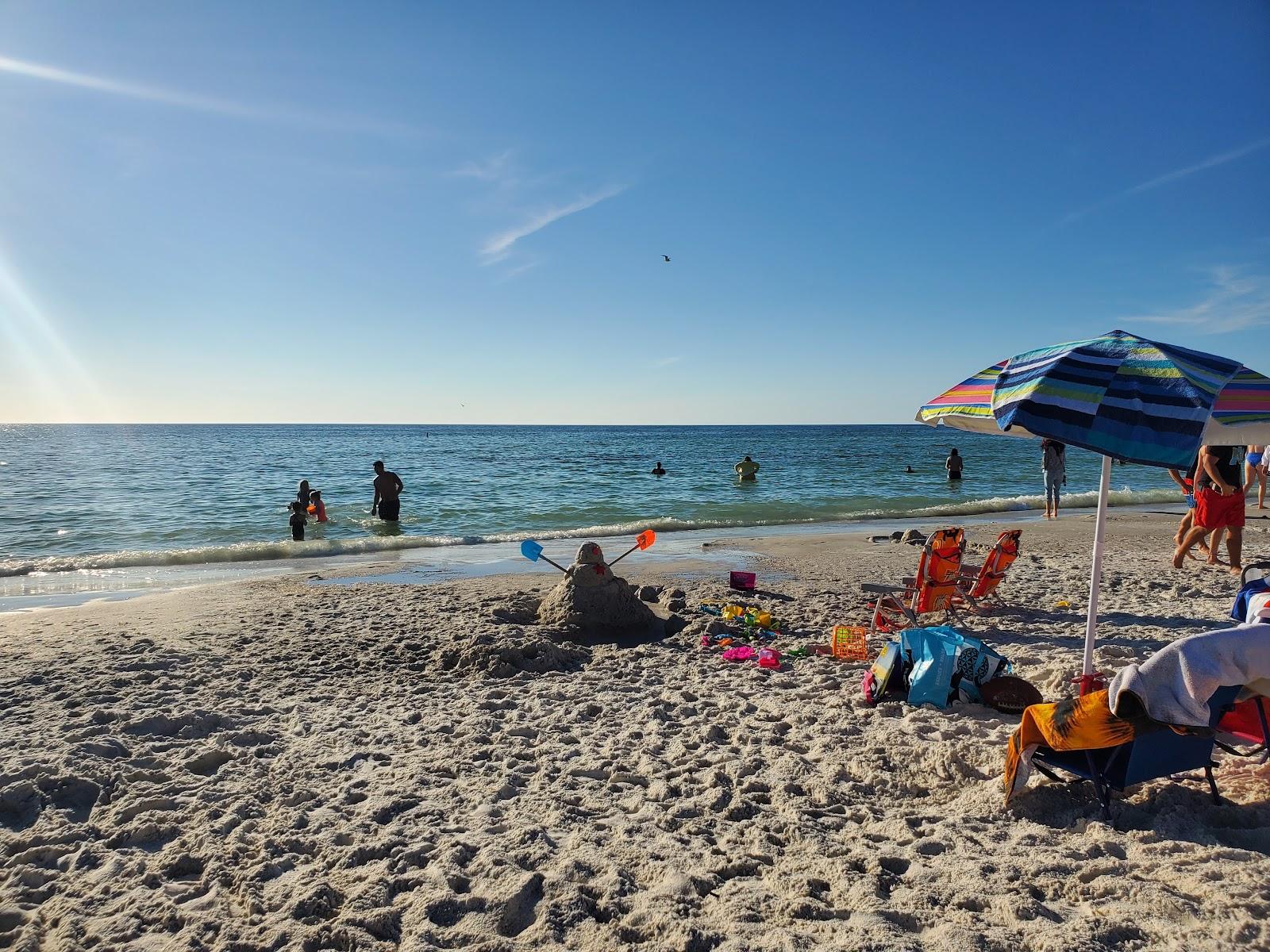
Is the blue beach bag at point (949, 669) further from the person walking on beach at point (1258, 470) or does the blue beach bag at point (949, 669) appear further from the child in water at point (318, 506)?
the person walking on beach at point (1258, 470)

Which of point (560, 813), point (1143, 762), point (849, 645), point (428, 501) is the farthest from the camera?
point (428, 501)

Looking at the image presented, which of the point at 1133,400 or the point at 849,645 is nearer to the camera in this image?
the point at 1133,400

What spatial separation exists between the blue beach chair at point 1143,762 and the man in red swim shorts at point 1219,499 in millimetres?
6408

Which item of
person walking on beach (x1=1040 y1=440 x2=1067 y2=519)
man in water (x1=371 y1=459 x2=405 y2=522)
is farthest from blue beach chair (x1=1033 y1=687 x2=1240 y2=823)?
man in water (x1=371 y1=459 x2=405 y2=522)

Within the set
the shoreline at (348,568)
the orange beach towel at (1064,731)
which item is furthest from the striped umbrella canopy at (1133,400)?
the shoreline at (348,568)

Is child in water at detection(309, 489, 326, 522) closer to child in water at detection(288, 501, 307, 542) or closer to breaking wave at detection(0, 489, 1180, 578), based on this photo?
child in water at detection(288, 501, 307, 542)

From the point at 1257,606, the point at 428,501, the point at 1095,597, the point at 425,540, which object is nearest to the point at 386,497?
the point at 425,540

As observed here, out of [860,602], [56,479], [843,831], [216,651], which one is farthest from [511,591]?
[56,479]

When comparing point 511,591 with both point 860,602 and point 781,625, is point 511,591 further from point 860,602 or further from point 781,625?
point 860,602

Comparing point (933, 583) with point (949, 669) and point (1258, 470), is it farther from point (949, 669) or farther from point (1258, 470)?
point (1258, 470)

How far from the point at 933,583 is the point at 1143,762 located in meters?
3.87

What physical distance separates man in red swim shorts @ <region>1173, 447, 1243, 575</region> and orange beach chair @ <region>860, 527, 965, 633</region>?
3.71 m

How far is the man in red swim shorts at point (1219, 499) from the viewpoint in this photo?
820 cm

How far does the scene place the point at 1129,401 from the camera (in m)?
3.36
